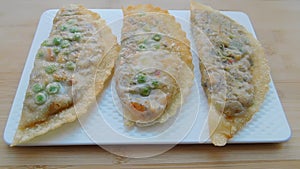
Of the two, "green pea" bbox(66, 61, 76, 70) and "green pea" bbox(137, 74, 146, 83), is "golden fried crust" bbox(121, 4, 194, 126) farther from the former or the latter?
"green pea" bbox(66, 61, 76, 70)

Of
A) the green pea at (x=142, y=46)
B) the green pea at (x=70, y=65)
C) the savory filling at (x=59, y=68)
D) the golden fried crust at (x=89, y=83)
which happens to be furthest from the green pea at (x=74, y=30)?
the green pea at (x=142, y=46)

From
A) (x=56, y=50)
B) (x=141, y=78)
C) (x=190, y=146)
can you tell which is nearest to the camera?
(x=190, y=146)

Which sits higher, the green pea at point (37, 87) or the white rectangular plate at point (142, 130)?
the green pea at point (37, 87)

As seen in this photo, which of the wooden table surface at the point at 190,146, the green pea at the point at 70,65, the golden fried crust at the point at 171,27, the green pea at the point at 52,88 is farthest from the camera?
the golden fried crust at the point at 171,27

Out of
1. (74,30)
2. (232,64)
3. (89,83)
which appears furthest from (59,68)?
(232,64)

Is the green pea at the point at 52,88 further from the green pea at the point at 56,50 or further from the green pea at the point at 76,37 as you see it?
the green pea at the point at 76,37

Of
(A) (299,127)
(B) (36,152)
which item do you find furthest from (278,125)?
(B) (36,152)

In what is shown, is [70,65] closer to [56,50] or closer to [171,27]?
[56,50]
